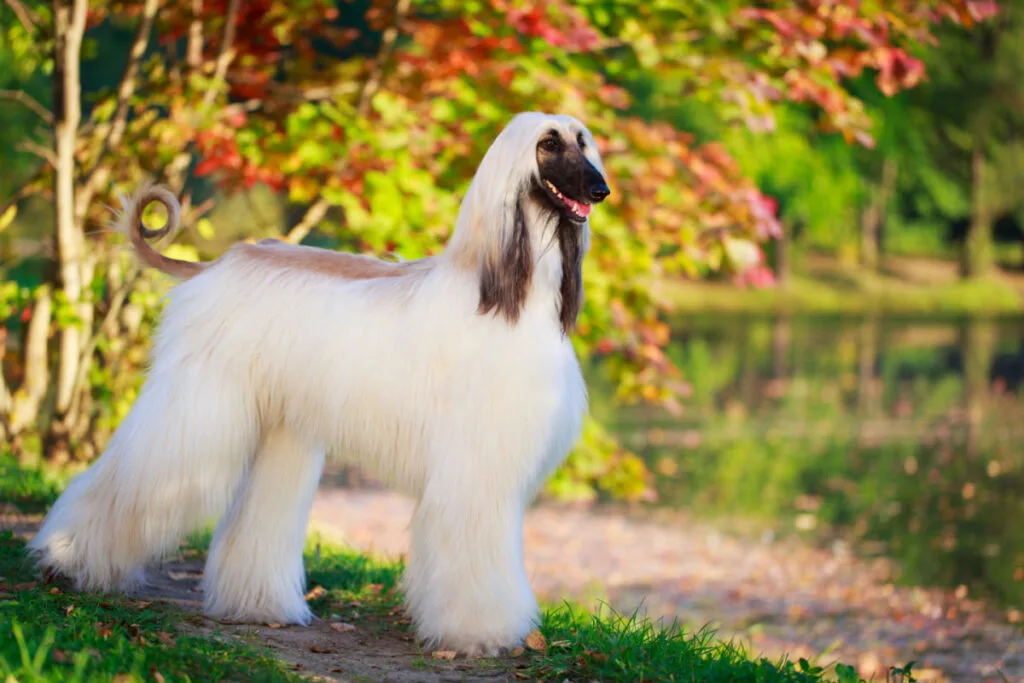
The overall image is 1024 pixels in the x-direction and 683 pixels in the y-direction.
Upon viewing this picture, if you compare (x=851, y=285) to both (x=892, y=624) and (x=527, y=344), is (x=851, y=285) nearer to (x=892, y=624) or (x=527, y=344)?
(x=892, y=624)

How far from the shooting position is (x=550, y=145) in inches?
140

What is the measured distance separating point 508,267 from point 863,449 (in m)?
9.50

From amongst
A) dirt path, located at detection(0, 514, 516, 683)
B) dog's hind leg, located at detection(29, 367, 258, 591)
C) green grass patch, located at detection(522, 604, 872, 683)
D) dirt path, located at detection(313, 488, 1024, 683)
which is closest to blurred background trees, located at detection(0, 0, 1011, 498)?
dirt path, located at detection(313, 488, 1024, 683)

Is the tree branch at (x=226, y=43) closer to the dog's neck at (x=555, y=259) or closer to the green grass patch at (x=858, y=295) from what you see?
the dog's neck at (x=555, y=259)

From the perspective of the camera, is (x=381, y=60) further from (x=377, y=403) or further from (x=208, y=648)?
(x=208, y=648)

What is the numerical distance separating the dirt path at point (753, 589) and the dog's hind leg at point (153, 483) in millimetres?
2455

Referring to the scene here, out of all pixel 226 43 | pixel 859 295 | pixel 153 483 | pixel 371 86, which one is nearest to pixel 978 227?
pixel 859 295

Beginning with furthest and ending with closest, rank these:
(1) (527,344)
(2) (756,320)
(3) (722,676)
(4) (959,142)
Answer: (4) (959,142) < (2) (756,320) < (1) (527,344) < (3) (722,676)

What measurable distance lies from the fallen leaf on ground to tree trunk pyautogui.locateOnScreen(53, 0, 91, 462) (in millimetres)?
3315

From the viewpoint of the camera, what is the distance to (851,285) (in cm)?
3394

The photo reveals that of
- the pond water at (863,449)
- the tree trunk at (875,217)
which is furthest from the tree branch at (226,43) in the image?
the tree trunk at (875,217)

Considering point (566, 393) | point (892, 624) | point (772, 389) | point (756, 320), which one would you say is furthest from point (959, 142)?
point (566, 393)

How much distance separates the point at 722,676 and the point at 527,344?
1.09 meters

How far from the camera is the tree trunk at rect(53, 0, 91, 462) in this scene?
601 centimetres
